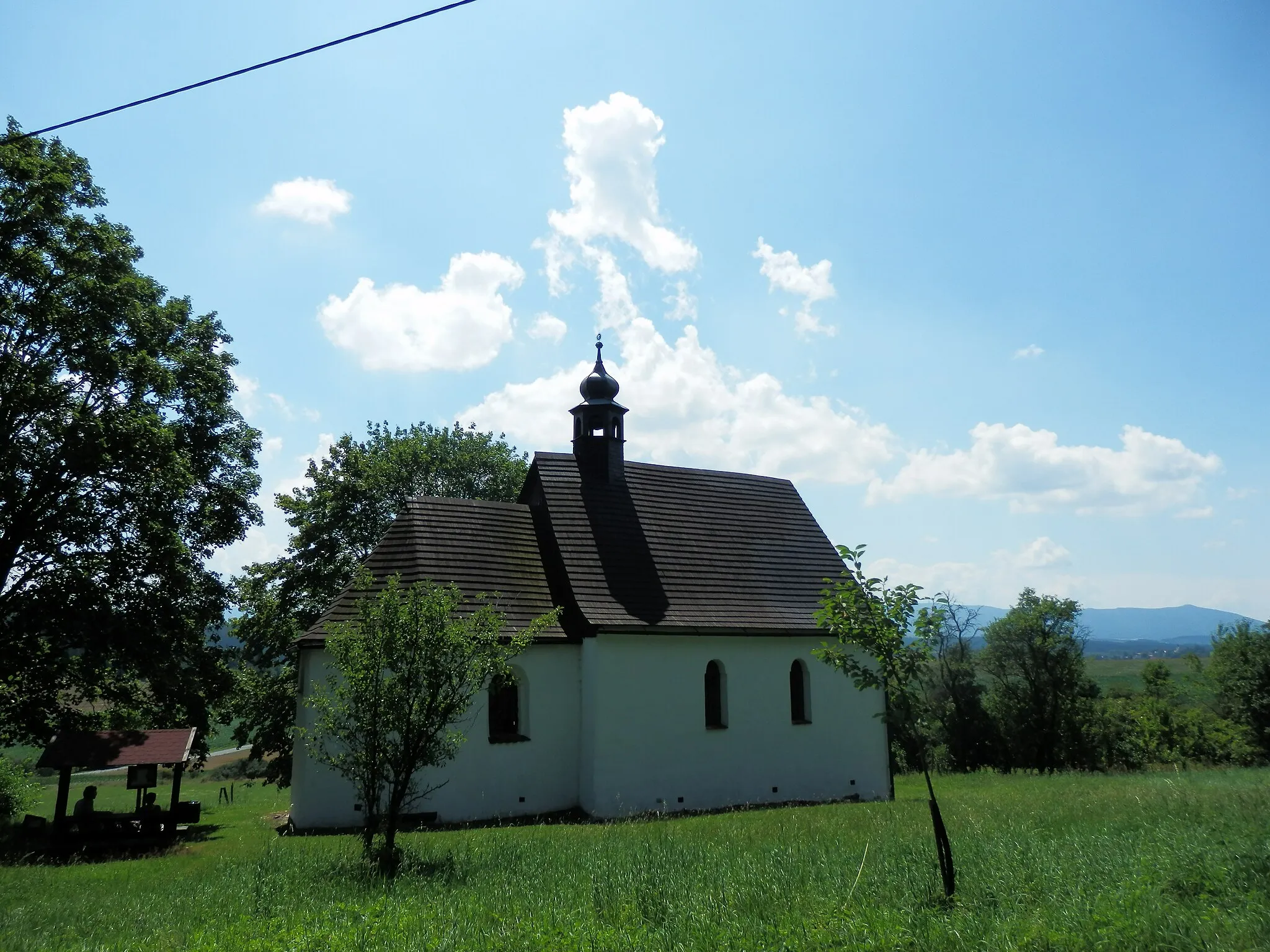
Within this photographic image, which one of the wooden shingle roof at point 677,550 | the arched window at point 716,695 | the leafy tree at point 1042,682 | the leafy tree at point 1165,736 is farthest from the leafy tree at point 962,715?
the arched window at point 716,695

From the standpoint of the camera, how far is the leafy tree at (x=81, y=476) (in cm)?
1789

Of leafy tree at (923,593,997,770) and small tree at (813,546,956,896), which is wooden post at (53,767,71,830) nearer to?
small tree at (813,546,956,896)

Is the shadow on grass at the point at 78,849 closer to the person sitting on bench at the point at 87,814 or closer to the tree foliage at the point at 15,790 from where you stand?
the person sitting on bench at the point at 87,814

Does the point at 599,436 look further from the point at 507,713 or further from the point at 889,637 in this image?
the point at 889,637

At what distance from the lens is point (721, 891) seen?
866 cm

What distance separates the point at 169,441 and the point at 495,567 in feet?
25.9

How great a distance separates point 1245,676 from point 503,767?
46359mm

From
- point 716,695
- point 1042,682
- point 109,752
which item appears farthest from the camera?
point 1042,682

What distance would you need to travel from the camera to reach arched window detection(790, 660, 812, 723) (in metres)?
21.7

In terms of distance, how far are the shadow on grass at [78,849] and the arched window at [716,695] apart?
11.4 m

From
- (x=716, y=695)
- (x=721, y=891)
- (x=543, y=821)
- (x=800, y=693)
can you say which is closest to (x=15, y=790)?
(x=543, y=821)

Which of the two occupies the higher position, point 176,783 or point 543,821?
point 176,783

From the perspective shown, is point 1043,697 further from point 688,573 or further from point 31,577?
point 31,577

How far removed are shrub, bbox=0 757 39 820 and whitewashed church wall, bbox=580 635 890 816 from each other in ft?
49.3
